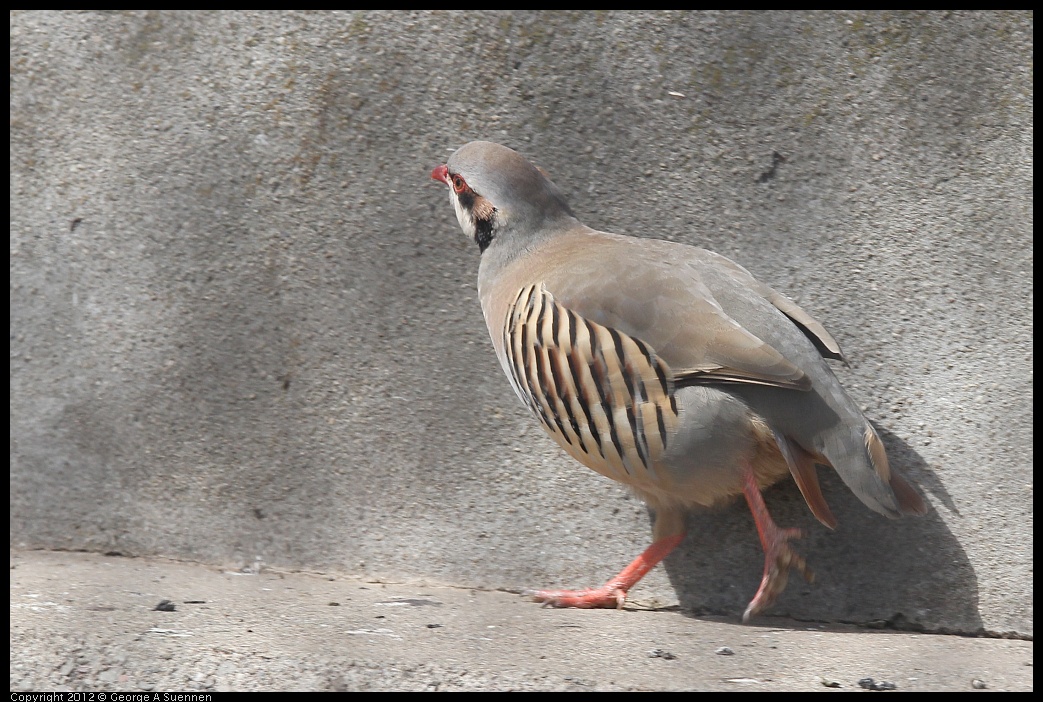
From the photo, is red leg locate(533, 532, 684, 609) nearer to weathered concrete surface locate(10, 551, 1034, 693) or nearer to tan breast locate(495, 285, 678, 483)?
weathered concrete surface locate(10, 551, 1034, 693)

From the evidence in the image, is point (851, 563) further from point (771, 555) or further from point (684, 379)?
point (684, 379)

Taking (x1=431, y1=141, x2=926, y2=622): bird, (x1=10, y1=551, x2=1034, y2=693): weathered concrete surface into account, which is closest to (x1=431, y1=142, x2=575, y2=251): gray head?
(x1=431, y1=141, x2=926, y2=622): bird

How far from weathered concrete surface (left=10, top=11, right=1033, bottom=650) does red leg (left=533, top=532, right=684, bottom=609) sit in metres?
0.18

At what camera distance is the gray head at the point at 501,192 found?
3.58 m

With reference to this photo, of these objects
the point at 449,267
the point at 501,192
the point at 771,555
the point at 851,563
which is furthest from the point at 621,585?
the point at 501,192

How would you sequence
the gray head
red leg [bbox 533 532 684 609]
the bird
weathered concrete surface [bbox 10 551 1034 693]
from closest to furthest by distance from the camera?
weathered concrete surface [bbox 10 551 1034 693] < the bird < the gray head < red leg [bbox 533 532 684 609]

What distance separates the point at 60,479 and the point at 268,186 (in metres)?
1.52

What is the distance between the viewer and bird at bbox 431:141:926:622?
3209 mm

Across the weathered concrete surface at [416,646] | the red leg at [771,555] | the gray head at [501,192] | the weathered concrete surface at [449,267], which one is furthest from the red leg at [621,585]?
the gray head at [501,192]

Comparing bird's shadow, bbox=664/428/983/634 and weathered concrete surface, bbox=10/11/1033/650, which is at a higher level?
weathered concrete surface, bbox=10/11/1033/650

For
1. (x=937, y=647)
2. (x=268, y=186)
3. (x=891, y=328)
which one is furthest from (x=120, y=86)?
(x=937, y=647)

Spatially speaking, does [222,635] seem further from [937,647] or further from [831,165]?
[831,165]

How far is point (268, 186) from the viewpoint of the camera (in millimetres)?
4035

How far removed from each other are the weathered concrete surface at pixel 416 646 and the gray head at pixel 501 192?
4.50 feet
